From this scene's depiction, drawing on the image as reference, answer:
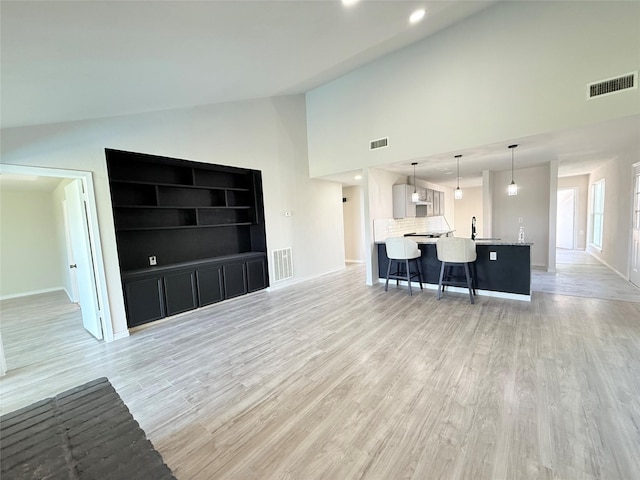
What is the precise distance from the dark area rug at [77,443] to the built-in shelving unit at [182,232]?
263 cm

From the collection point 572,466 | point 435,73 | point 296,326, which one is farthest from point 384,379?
point 435,73

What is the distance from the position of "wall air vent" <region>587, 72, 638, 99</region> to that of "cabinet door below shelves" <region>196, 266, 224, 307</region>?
585 cm

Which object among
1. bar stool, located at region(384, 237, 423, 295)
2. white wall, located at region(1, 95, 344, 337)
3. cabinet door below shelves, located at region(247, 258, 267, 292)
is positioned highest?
white wall, located at region(1, 95, 344, 337)

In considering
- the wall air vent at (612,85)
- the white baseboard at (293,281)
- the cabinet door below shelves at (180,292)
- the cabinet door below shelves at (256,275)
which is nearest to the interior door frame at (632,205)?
the wall air vent at (612,85)

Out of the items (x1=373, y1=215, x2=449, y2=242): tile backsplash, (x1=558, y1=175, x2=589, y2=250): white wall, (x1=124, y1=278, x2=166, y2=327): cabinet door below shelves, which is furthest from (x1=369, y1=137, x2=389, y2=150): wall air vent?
(x1=558, y1=175, x2=589, y2=250): white wall

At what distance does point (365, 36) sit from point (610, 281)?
6.11 meters

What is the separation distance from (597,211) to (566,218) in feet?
9.29

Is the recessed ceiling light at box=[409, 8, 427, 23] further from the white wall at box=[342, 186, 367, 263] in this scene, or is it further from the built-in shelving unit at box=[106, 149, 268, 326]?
the white wall at box=[342, 186, 367, 263]

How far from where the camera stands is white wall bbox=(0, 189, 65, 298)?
615 centimetres

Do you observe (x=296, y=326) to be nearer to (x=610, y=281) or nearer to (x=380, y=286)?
(x=380, y=286)

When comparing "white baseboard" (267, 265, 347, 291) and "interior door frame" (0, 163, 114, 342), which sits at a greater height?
"interior door frame" (0, 163, 114, 342)

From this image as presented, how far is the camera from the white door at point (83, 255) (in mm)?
3422

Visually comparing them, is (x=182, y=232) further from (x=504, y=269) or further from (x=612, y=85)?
(x=612, y=85)

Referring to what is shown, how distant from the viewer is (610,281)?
496 centimetres
